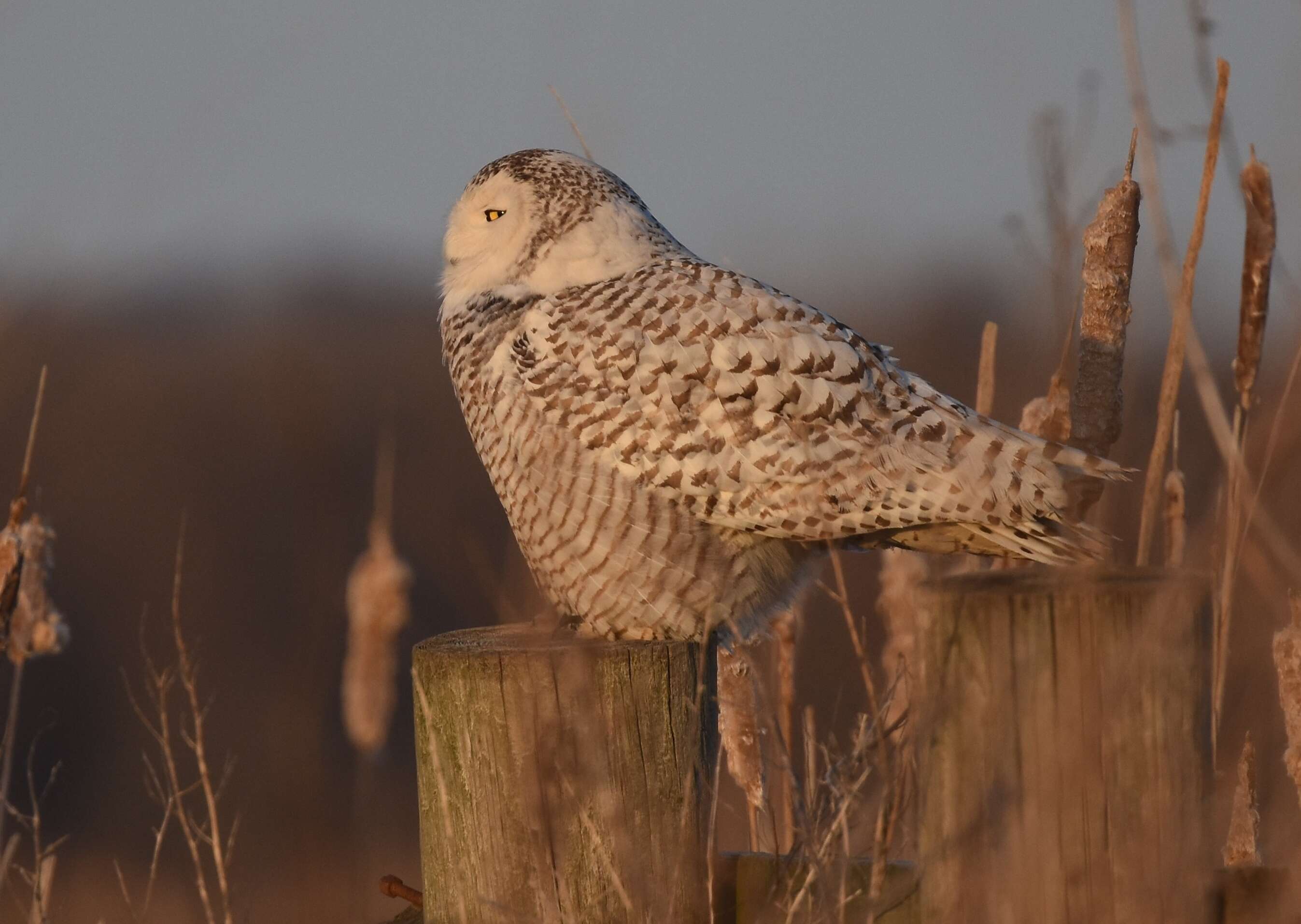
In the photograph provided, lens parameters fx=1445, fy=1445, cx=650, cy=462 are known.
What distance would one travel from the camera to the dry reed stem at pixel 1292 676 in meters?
2.20

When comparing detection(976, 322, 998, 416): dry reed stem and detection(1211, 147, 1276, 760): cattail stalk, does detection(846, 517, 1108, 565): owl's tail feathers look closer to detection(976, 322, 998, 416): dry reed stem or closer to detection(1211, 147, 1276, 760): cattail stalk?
detection(976, 322, 998, 416): dry reed stem

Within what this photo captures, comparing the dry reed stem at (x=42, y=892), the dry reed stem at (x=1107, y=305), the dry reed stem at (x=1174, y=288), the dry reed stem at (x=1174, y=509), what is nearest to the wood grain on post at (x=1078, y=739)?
the dry reed stem at (x=1174, y=288)

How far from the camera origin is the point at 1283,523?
4434 millimetres

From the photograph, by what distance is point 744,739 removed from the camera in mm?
2865

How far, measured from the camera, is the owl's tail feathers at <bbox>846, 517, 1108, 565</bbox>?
303 centimetres

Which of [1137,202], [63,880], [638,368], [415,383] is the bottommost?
[63,880]

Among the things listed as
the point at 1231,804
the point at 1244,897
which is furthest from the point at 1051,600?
the point at 1231,804

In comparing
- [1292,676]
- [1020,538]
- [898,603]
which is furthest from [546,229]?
[1292,676]

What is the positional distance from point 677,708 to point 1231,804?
1041 mm

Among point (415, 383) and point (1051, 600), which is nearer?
point (1051, 600)

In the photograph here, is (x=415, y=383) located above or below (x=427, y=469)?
above

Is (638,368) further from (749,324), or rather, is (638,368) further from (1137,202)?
(1137,202)

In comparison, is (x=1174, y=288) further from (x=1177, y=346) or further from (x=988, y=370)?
(x=988, y=370)

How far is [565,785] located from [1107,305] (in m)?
A: 1.43
